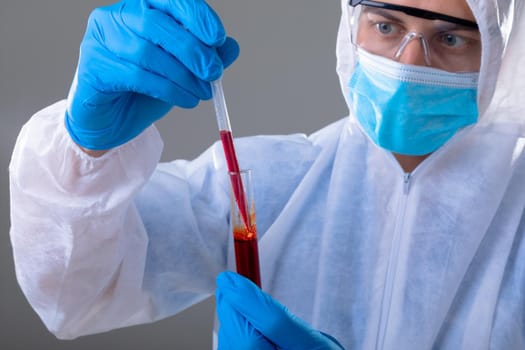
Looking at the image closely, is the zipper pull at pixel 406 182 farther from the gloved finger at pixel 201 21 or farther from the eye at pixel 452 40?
the gloved finger at pixel 201 21

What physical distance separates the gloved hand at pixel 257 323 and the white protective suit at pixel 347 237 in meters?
0.29

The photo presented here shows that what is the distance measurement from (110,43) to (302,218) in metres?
0.62

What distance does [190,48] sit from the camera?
3.97 feet

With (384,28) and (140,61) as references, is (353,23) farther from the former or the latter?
(140,61)

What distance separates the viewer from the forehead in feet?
4.89

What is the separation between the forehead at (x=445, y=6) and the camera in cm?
149

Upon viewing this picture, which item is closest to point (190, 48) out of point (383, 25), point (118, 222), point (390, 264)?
point (118, 222)

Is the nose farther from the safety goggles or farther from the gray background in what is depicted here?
the gray background

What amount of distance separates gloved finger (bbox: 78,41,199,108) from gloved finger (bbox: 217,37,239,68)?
0.08 m

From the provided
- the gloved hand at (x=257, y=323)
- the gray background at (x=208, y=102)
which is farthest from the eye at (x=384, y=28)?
the gray background at (x=208, y=102)

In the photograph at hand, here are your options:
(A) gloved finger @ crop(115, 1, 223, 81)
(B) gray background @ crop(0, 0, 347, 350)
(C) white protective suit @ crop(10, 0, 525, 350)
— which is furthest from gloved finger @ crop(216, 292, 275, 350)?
(B) gray background @ crop(0, 0, 347, 350)

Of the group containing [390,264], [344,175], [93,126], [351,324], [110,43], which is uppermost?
[110,43]

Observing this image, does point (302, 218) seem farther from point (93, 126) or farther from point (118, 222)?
point (93, 126)

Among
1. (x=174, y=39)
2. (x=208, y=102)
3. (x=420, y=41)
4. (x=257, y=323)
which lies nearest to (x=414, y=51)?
(x=420, y=41)
